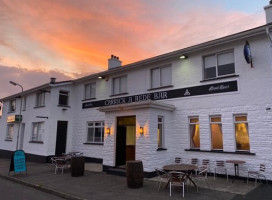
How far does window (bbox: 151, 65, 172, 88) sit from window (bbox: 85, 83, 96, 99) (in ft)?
19.1

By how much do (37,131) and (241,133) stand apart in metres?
15.4

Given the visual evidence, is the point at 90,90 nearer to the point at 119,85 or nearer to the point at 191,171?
the point at 119,85

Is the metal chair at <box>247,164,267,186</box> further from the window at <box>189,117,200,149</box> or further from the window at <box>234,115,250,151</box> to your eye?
the window at <box>189,117,200,149</box>

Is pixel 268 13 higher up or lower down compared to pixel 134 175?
higher up

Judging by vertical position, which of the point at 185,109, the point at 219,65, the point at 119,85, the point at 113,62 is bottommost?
the point at 185,109

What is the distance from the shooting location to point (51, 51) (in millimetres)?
18984

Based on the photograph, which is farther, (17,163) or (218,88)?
(17,163)

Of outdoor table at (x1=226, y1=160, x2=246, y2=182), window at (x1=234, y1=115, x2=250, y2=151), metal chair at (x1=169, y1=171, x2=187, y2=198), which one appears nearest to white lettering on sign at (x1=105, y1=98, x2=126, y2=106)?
window at (x1=234, y1=115, x2=250, y2=151)

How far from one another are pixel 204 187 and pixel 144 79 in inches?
295

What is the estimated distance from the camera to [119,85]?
1551 centimetres

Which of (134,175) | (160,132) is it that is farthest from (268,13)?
(134,175)

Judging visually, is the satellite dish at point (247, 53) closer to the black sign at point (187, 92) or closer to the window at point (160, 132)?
the black sign at point (187, 92)

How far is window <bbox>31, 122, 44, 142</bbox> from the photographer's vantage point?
17500mm

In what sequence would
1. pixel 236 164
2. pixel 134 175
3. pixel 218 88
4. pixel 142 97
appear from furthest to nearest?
pixel 142 97, pixel 218 88, pixel 236 164, pixel 134 175
